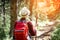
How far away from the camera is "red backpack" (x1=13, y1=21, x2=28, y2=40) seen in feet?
9.86

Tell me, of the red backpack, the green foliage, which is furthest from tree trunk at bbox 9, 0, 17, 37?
the green foliage

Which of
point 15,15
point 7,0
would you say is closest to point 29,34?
point 15,15

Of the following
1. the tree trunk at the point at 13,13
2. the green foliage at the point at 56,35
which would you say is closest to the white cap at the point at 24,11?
the tree trunk at the point at 13,13

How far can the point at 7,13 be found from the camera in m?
3.16

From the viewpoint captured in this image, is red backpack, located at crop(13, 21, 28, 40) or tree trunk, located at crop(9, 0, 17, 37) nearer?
red backpack, located at crop(13, 21, 28, 40)

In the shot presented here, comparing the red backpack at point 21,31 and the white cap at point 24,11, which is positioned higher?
the white cap at point 24,11

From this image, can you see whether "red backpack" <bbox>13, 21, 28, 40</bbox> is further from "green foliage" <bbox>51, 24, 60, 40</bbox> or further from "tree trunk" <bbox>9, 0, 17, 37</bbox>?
"green foliage" <bbox>51, 24, 60, 40</bbox>

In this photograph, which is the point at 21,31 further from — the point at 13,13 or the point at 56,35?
the point at 56,35

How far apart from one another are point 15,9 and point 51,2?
0.49m

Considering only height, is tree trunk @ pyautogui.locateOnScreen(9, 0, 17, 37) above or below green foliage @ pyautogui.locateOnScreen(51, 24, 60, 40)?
above

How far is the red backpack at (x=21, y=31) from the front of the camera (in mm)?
3004

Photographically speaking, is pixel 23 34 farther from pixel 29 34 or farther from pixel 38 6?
pixel 38 6

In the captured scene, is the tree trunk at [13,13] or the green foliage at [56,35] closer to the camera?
the green foliage at [56,35]

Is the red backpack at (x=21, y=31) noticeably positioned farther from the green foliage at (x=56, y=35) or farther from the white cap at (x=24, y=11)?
the green foliage at (x=56, y=35)
